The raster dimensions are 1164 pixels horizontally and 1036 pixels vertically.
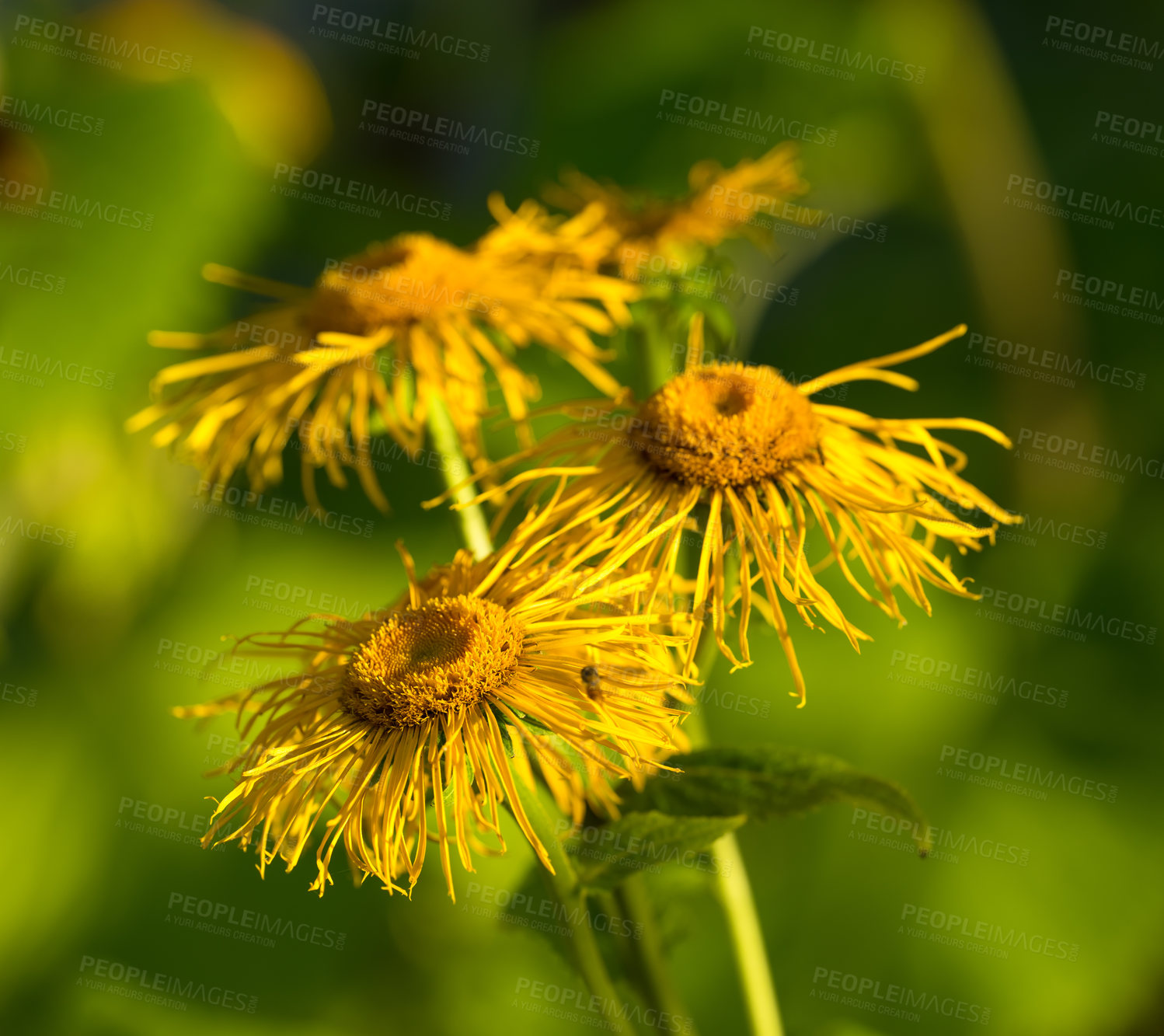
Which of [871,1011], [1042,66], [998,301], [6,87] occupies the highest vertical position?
[1042,66]

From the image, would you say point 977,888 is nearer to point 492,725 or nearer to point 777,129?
point 492,725

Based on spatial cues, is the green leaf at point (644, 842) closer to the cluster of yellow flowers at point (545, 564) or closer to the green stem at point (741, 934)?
the cluster of yellow flowers at point (545, 564)

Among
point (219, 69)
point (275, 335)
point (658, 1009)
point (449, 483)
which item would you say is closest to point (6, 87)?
point (219, 69)

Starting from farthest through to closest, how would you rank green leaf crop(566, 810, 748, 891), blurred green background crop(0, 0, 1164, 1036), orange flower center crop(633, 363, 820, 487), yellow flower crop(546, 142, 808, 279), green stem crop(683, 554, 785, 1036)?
blurred green background crop(0, 0, 1164, 1036), yellow flower crop(546, 142, 808, 279), green stem crop(683, 554, 785, 1036), orange flower center crop(633, 363, 820, 487), green leaf crop(566, 810, 748, 891)

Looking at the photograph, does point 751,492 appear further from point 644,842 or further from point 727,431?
point 644,842

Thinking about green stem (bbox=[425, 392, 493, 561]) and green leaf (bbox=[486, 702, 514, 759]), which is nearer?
green leaf (bbox=[486, 702, 514, 759])

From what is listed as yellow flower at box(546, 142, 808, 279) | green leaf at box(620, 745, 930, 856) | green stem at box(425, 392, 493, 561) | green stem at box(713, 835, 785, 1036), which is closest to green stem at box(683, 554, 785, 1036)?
green stem at box(713, 835, 785, 1036)

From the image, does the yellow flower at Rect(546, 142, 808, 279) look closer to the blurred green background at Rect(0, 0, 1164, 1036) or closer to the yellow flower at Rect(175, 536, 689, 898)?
the blurred green background at Rect(0, 0, 1164, 1036)
